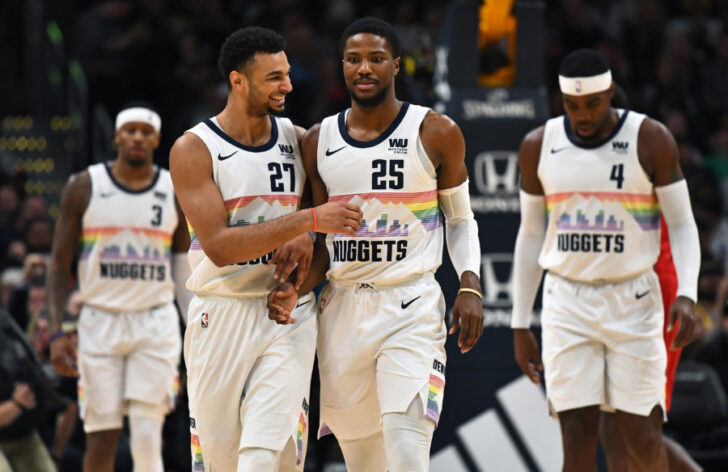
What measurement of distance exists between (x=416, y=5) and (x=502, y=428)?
24.0 ft

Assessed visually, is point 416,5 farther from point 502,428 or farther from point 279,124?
point 279,124

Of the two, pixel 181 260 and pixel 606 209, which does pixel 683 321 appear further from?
pixel 181 260

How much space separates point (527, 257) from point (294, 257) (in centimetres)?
186

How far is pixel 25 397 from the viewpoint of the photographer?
7.63 metres

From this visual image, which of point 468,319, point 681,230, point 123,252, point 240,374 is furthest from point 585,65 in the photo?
point 123,252

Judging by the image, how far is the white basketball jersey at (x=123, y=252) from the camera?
749 cm

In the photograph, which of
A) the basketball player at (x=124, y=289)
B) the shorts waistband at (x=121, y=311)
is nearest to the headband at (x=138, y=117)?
the basketball player at (x=124, y=289)

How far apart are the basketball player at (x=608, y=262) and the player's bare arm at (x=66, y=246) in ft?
9.76

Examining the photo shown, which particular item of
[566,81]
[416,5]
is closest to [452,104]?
[566,81]

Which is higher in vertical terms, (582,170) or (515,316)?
(582,170)

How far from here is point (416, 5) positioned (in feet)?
45.5

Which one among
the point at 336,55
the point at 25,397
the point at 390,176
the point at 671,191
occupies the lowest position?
the point at 25,397

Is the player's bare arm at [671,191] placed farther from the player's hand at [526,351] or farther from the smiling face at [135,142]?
the smiling face at [135,142]

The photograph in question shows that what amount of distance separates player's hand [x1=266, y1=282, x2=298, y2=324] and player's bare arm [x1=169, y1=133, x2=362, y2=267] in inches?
6.6
